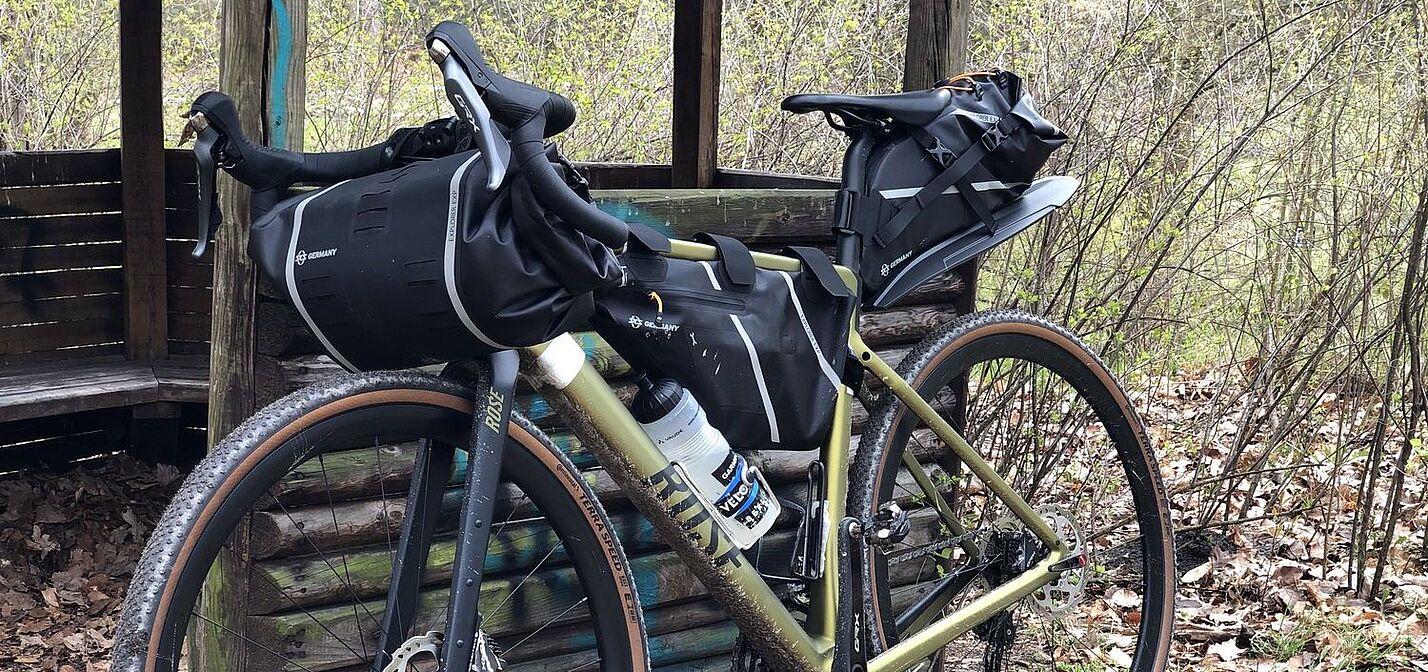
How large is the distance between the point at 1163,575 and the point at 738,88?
420 cm

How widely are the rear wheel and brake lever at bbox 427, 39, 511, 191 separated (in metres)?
0.40

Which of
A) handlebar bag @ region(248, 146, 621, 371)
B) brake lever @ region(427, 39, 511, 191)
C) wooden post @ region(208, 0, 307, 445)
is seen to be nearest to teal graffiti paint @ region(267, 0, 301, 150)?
wooden post @ region(208, 0, 307, 445)

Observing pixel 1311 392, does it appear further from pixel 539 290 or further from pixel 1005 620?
pixel 539 290

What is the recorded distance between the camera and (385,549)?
2488 mm

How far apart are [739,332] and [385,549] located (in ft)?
2.75

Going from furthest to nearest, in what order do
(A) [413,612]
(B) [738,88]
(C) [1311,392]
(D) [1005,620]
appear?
(B) [738,88], (C) [1311,392], (D) [1005,620], (A) [413,612]

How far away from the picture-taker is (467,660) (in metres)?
1.81

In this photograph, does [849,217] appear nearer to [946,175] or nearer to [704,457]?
[946,175]

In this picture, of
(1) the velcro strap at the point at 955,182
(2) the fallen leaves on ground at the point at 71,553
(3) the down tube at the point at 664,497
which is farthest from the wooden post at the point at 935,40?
(2) the fallen leaves on ground at the point at 71,553

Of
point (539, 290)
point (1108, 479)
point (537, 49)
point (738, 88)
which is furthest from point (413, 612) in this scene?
point (537, 49)

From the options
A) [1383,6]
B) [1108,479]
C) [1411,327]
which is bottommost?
[1108,479]

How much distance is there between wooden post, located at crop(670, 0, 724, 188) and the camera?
13.1ft

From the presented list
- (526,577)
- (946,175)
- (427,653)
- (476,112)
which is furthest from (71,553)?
(476,112)

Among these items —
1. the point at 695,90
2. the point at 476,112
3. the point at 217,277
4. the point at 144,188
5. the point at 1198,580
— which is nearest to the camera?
the point at 476,112
